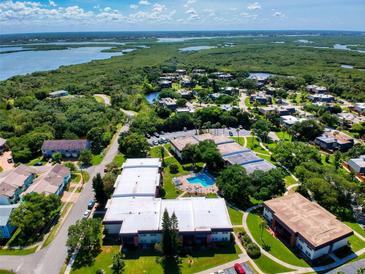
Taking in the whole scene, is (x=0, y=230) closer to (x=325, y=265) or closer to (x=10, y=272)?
(x=10, y=272)

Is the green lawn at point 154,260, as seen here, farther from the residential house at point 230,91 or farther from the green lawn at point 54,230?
the residential house at point 230,91

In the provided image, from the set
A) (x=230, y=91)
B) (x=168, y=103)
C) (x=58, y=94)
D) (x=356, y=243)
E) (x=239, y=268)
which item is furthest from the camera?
(x=230, y=91)

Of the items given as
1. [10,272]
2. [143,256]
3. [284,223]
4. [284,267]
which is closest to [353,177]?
[284,223]

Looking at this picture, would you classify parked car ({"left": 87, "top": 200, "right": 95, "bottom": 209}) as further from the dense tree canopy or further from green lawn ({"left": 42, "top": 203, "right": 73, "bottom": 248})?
the dense tree canopy

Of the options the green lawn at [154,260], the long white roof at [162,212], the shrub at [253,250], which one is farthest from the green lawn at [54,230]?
the shrub at [253,250]

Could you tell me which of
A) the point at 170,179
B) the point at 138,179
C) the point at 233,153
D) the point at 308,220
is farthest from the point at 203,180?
the point at 308,220

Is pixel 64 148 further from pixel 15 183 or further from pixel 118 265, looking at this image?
pixel 118 265
